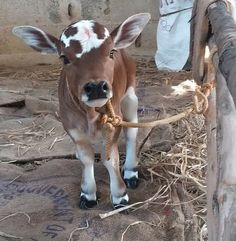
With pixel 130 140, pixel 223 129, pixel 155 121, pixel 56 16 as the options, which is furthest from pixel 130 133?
pixel 56 16

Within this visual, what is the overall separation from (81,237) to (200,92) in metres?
1.00

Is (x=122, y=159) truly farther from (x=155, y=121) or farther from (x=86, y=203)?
(x=155, y=121)

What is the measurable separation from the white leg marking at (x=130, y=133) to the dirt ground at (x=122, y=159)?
0.37 feet

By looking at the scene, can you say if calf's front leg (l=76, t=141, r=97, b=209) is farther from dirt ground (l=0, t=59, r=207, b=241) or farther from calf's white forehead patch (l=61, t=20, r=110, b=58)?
calf's white forehead patch (l=61, t=20, r=110, b=58)

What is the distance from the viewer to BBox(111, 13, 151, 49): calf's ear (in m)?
3.17

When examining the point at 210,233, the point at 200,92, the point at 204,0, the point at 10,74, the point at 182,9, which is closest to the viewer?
the point at 210,233

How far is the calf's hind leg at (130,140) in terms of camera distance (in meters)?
3.71

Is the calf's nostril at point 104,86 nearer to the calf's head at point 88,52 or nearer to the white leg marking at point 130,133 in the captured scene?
the calf's head at point 88,52

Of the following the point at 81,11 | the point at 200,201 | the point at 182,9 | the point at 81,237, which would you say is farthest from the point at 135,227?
the point at 81,11

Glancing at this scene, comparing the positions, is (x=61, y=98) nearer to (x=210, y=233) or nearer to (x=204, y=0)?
(x=204, y=0)

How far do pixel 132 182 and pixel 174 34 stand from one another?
9.46 ft

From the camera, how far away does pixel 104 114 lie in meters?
A: 3.14

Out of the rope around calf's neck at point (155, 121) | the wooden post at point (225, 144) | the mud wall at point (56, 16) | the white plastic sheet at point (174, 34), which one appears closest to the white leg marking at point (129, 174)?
the rope around calf's neck at point (155, 121)

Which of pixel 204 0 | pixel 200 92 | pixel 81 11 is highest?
pixel 204 0
